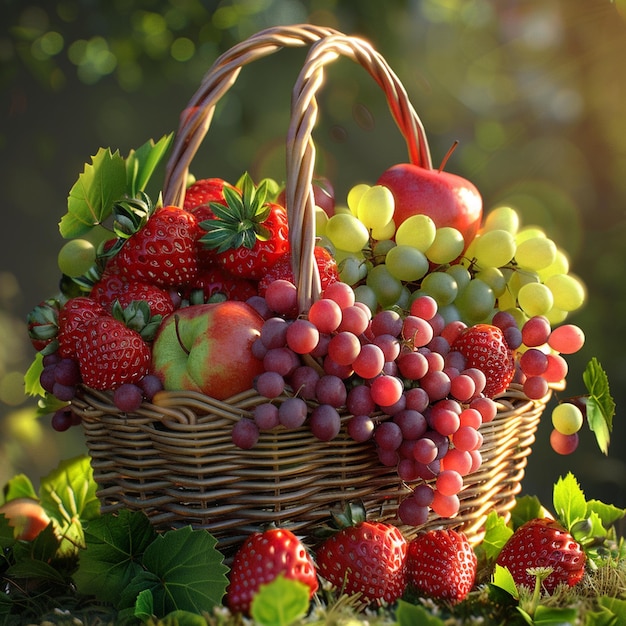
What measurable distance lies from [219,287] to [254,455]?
0.93ft

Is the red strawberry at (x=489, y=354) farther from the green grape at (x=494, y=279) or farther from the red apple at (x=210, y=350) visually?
the red apple at (x=210, y=350)

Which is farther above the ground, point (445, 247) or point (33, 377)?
point (445, 247)

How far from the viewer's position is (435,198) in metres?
1.13

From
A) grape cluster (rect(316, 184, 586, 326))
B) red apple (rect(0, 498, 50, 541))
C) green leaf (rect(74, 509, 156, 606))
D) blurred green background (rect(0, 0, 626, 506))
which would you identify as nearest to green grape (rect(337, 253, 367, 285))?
grape cluster (rect(316, 184, 586, 326))

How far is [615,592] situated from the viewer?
2.75 ft

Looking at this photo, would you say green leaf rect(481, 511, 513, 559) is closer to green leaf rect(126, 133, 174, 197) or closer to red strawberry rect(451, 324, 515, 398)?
red strawberry rect(451, 324, 515, 398)

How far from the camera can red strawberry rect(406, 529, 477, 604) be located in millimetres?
812

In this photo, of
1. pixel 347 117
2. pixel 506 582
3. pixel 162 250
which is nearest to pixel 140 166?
pixel 162 250

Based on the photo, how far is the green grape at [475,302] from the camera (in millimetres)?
1032

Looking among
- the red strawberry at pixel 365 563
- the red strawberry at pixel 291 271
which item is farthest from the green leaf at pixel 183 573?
the red strawberry at pixel 291 271

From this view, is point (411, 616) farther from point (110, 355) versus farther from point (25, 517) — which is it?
point (25, 517)

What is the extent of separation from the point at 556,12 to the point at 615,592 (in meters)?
1.96

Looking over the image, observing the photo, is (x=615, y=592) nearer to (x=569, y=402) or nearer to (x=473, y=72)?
(x=569, y=402)

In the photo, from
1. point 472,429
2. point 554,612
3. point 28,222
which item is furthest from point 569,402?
point 28,222
